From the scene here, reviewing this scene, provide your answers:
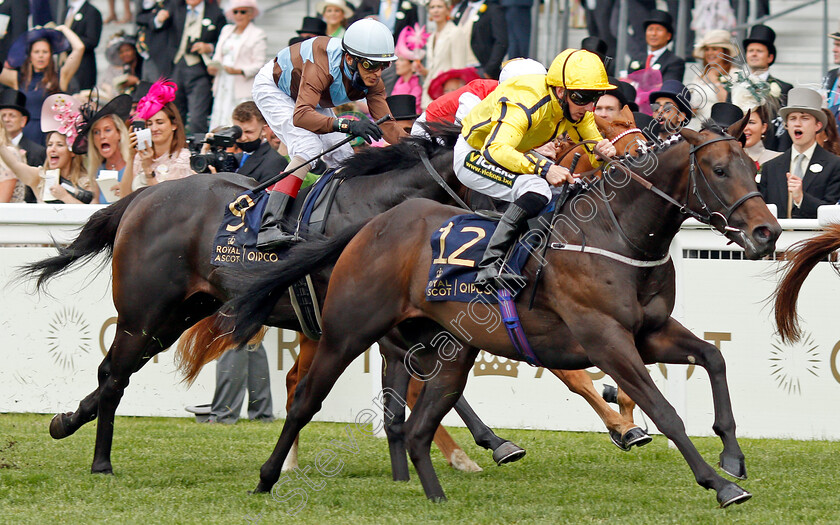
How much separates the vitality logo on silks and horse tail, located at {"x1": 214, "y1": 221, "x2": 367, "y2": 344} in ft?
2.04

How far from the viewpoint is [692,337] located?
5.11 metres

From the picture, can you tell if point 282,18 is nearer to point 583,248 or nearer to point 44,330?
point 44,330

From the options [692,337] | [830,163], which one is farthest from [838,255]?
[692,337]

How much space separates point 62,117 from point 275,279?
4400 mm

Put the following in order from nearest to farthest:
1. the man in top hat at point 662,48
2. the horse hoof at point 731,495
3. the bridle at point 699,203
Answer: the horse hoof at point 731,495, the bridle at point 699,203, the man in top hat at point 662,48

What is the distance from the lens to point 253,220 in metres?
6.18

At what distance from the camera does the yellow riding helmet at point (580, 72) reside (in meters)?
5.05

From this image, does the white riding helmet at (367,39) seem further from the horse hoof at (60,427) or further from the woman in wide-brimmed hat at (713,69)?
the woman in wide-brimmed hat at (713,69)

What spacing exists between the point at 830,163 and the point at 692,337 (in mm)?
2897

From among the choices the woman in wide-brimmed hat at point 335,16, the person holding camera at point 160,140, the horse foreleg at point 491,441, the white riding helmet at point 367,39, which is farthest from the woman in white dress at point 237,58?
the horse foreleg at point 491,441

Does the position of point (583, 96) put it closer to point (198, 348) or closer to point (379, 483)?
point (379, 483)

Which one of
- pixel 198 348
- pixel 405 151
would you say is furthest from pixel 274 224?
pixel 198 348

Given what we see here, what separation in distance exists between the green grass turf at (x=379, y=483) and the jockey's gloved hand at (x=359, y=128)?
175cm

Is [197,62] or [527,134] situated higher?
[527,134]
